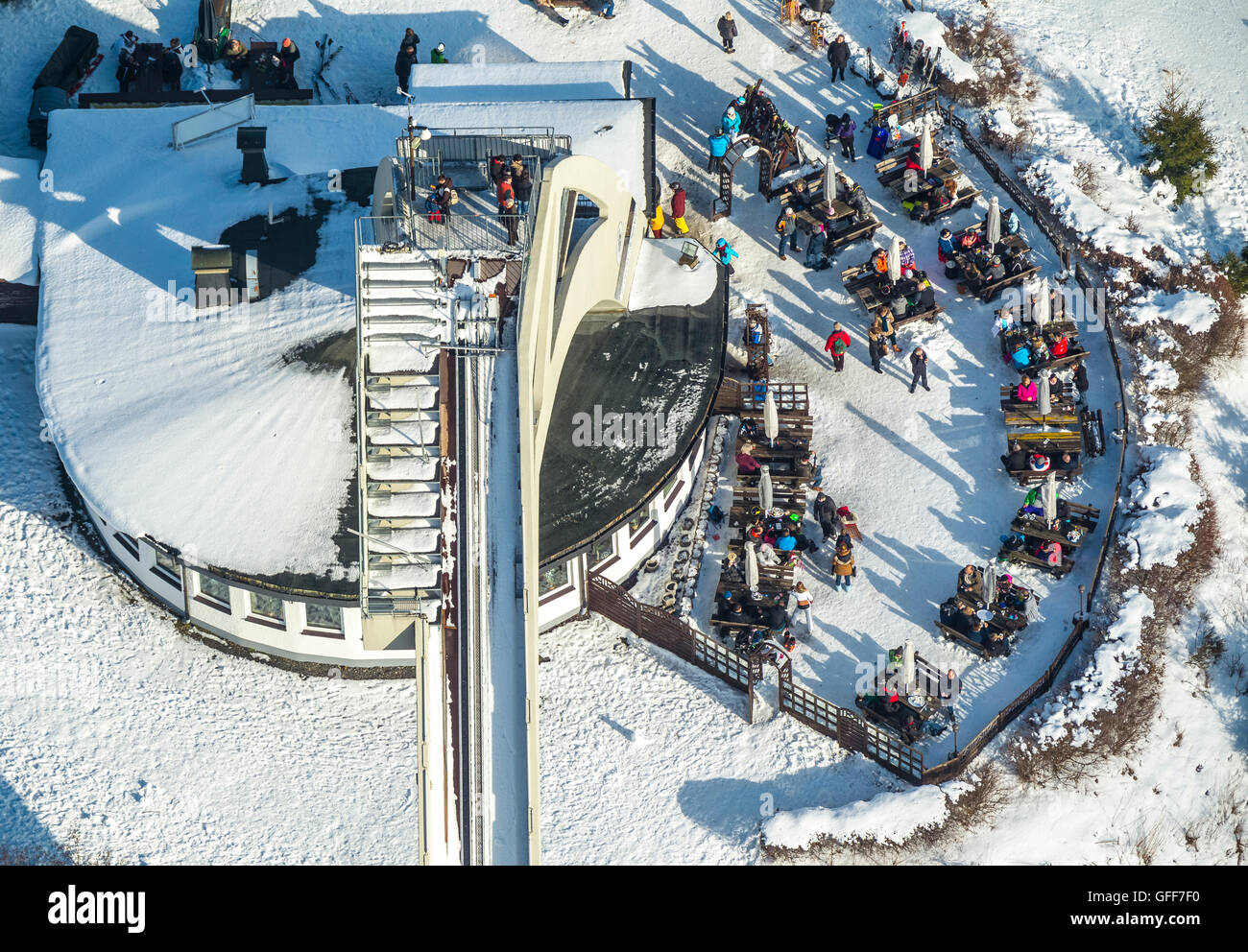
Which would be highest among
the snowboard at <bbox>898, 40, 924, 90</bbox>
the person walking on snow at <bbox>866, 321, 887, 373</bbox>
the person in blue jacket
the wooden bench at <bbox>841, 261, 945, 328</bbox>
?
the snowboard at <bbox>898, 40, 924, 90</bbox>

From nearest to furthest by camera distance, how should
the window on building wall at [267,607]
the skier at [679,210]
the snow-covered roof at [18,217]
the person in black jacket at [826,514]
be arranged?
the window on building wall at [267,607], the person in black jacket at [826,514], the snow-covered roof at [18,217], the skier at [679,210]

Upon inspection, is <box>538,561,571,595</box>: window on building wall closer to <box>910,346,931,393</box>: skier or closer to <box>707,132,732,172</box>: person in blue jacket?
<box>910,346,931,393</box>: skier

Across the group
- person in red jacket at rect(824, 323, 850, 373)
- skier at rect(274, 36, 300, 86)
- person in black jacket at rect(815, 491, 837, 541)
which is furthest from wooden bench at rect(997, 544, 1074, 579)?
skier at rect(274, 36, 300, 86)

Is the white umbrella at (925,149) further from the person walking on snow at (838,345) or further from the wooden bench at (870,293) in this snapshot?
Answer: the person walking on snow at (838,345)

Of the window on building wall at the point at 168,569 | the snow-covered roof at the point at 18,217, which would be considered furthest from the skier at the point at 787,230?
the snow-covered roof at the point at 18,217

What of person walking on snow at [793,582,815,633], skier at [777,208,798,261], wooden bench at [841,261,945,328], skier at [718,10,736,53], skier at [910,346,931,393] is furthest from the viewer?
skier at [718,10,736,53]

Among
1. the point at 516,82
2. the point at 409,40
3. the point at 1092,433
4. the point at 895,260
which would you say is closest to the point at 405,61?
the point at 409,40
